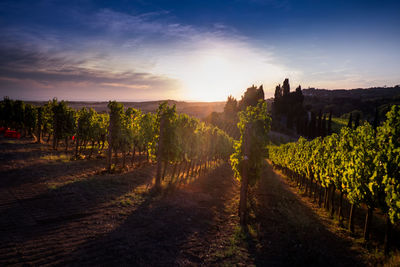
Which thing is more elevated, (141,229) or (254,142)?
(254,142)

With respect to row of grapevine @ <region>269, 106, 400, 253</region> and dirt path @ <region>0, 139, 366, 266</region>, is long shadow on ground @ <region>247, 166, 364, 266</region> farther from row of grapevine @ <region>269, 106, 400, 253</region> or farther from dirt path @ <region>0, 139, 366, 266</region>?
row of grapevine @ <region>269, 106, 400, 253</region>

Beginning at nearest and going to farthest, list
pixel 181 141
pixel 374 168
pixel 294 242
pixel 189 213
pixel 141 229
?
pixel 141 229
pixel 294 242
pixel 374 168
pixel 189 213
pixel 181 141

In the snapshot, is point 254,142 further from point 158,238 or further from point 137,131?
point 137,131

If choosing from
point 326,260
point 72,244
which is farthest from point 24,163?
point 326,260

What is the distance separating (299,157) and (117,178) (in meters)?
18.8

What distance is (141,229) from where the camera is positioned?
381 inches

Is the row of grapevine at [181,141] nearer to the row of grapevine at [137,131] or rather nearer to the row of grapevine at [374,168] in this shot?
the row of grapevine at [137,131]

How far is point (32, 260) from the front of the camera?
21.8ft

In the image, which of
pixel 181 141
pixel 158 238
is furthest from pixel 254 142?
pixel 158 238

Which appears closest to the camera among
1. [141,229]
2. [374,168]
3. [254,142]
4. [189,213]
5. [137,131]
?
[141,229]

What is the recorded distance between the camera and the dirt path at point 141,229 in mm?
7543

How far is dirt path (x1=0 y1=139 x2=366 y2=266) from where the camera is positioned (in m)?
7.54

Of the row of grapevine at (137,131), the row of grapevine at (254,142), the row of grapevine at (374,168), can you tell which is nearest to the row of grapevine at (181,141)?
the row of grapevine at (137,131)

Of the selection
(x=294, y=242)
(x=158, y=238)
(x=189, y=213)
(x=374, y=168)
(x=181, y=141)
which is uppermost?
(x=181, y=141)
